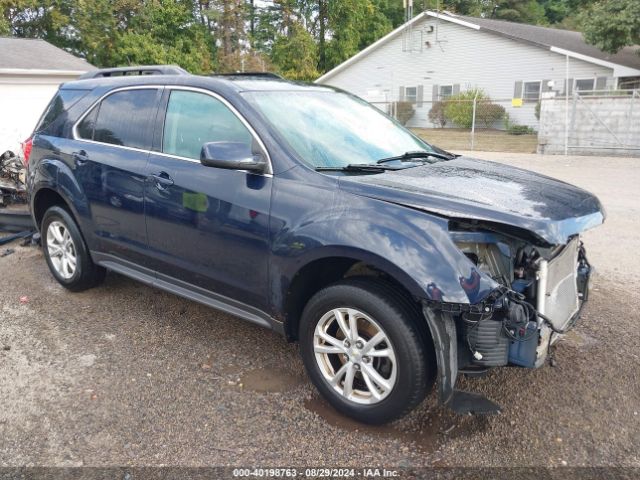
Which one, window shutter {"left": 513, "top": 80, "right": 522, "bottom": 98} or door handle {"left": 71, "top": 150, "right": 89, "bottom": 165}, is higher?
window shutter {"left": 513, "top": 80, "right": 522, "bottom": 98}

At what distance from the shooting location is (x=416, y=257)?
9.23 feet

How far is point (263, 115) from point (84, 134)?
1993mm

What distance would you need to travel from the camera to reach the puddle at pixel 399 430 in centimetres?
304

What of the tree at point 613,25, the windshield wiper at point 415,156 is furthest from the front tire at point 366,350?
the tree at point 613,25

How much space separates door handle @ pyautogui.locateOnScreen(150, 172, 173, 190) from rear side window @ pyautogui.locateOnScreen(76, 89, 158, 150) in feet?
1.03

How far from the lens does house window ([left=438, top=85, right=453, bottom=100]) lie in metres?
30.2

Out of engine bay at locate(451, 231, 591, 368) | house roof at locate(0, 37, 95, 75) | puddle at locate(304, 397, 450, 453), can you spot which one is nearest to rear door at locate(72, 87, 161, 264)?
puddle at locate(304, 397, 450, 453)

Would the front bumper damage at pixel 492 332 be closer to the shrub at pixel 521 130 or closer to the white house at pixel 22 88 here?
the white house at pixel 22 88

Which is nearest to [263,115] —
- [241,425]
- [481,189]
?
[481,189]

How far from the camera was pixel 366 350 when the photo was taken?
3.06 m

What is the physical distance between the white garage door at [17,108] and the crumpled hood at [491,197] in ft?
47.3

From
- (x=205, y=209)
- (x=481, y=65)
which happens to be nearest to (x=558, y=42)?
(x=481, y=65)

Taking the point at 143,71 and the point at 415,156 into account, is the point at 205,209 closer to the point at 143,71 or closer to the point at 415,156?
the point at 415,156

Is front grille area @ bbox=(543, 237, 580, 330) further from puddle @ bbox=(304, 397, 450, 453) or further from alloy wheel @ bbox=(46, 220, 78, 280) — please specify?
alloy wheel @ bbox=(46, 220, 78, 280)
